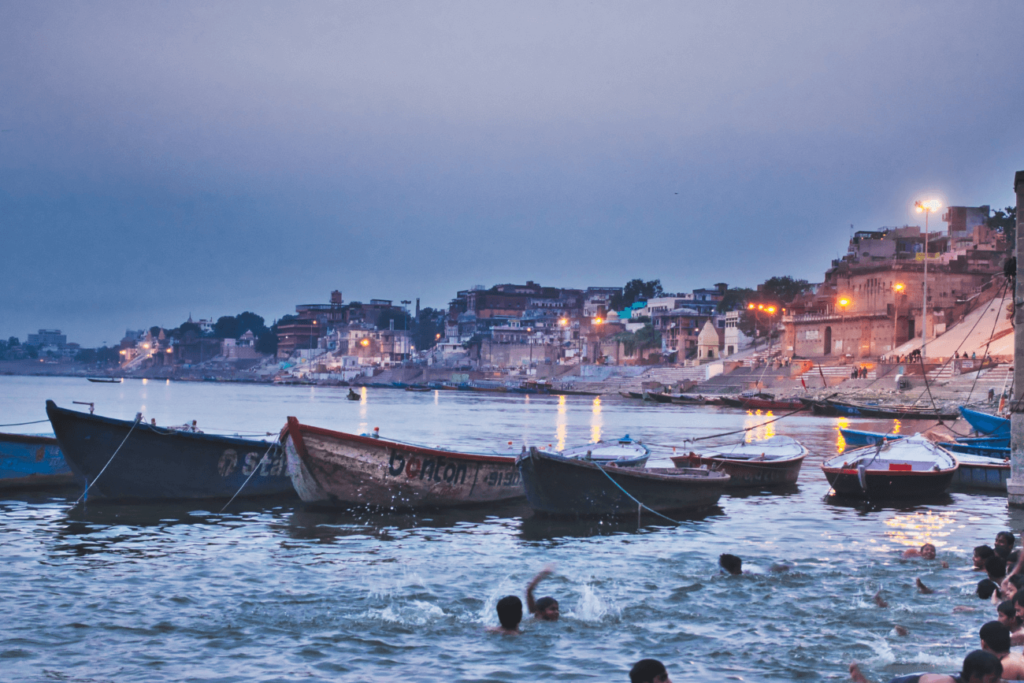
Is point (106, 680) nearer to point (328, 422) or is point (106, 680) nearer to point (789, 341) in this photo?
point (328, 422)

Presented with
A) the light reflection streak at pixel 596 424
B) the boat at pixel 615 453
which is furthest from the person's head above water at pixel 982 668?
the light reflection streak at pixel 596 424

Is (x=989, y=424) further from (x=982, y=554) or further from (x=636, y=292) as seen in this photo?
(x=636, y=292)

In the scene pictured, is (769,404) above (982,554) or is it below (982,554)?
above

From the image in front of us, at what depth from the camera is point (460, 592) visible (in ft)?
39.1

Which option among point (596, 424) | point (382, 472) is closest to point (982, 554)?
point (382, 472)

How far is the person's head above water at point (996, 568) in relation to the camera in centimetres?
1129

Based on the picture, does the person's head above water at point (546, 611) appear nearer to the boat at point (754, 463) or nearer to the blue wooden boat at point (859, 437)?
the boat at point (754, 463)

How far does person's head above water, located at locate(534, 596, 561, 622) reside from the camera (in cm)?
1039

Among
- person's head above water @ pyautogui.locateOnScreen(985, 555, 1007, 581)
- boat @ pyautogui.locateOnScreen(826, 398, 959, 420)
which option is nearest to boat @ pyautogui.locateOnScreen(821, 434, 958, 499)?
person's head above water @ pyautogui.locateOnScreen(985, 555, 1007, 581)

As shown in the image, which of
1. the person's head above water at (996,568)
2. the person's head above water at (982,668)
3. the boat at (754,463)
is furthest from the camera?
the boat at (754,463)

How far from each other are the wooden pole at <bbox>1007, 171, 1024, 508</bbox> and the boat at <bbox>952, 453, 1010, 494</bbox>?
5.24 metres

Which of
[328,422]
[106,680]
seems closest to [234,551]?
[106,680]

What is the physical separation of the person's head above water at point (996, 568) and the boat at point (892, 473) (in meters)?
8.74

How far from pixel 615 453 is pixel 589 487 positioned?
4.58 metres
